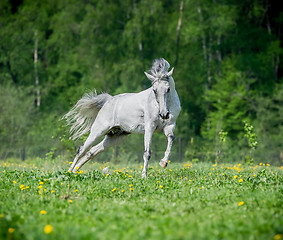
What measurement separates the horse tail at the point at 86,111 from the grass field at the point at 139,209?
3.14 meters

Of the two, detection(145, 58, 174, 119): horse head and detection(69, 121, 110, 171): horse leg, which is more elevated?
detection(145, 58, 174, 119): horse head

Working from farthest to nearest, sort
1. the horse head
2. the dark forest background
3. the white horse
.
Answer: the dark forest background < the white horse < the horse head

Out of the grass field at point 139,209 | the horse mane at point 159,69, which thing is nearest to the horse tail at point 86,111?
the horse mane at point 159,69

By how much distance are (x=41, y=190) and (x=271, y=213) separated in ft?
12.0

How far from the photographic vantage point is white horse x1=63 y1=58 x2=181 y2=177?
28.0 ft

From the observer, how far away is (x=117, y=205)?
18.0 feet

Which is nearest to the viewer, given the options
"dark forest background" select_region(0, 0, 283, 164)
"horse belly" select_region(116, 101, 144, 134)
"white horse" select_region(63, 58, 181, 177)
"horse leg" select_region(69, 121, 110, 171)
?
"white horse" select_region(63, 58, 181, 177)

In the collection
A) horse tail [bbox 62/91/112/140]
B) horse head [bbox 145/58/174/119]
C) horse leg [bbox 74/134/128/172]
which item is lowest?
horse leg [bbox 74/134/128/172]

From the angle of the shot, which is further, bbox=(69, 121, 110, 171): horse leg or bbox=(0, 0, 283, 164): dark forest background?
bbox=(0, 0, 283, 164): dark forest background

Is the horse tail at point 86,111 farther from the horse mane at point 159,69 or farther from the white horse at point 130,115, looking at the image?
the horse mane at point 159,69

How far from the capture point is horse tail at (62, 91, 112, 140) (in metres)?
10.8

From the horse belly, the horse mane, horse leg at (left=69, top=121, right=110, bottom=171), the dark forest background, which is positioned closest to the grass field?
the horse belly

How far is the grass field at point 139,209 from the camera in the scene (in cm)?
398

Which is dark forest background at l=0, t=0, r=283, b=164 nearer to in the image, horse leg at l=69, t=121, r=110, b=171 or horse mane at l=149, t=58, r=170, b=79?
horse leg at l=69, t=121, r=110, b=171
